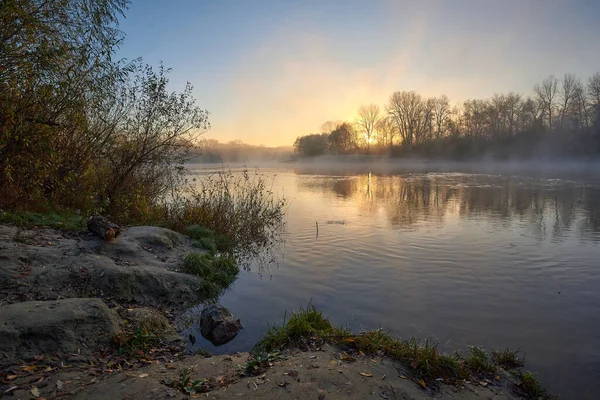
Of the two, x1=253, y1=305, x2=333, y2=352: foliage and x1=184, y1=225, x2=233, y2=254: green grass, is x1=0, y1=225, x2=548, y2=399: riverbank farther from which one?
x1=184, y1=225, x2=233, y2=254: green grass

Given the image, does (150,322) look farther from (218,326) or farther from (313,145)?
(313,145)

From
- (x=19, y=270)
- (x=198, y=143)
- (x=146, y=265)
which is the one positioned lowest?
(x=146, y=265)


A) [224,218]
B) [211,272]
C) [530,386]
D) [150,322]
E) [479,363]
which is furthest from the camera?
[224,218]

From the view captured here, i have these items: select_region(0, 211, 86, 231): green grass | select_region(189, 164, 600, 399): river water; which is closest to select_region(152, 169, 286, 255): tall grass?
select_region(189, 164, 600, 399): river water

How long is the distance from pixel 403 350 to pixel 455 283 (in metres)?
4.03

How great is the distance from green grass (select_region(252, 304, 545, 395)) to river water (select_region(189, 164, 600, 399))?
419 millimetres

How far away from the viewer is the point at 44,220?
29.7 feet

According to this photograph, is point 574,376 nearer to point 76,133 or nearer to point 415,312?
point 415,312

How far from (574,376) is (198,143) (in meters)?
12.7

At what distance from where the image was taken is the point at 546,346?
5.71 meters

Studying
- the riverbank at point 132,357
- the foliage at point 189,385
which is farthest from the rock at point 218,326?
the foliage at point 189,385

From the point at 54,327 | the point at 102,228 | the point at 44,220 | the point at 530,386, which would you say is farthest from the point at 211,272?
the point at 530,386

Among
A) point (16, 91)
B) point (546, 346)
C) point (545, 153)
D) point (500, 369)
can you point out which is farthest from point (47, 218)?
point (545, 153)

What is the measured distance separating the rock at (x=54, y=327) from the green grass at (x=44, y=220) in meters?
4.22
